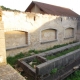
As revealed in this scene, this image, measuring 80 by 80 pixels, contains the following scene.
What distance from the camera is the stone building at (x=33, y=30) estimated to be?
6.62 metres

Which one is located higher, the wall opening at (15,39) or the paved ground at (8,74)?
the wall opening at (15,39)

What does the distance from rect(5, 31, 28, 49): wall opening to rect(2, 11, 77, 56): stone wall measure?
0.06 meters

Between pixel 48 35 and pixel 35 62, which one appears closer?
pixel 35 62

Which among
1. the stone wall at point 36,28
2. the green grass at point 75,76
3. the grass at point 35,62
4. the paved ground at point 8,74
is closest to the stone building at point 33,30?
the stone wall at point 36,28

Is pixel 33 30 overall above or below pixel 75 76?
above

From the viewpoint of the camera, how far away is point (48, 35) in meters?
9.18

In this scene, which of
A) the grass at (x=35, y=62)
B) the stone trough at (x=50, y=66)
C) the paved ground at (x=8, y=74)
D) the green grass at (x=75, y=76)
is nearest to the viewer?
the paved ground at (x=8, y=74)

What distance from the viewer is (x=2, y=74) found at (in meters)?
2.97

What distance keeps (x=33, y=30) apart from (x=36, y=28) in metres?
0.31

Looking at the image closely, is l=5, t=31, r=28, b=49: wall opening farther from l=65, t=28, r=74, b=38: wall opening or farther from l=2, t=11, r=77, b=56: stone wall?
l=65, t=28, r=74, b=38: wall opening

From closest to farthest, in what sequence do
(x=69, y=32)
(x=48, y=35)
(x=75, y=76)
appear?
1. (x=75, y=76)
2. (x=48, y=35)
3. (x=69, y=32)

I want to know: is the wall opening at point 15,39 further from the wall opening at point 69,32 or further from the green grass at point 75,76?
the wall opening at point 69,32

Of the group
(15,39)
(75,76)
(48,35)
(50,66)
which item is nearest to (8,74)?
(50,66)

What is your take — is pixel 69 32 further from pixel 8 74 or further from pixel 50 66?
pixel 8 74
